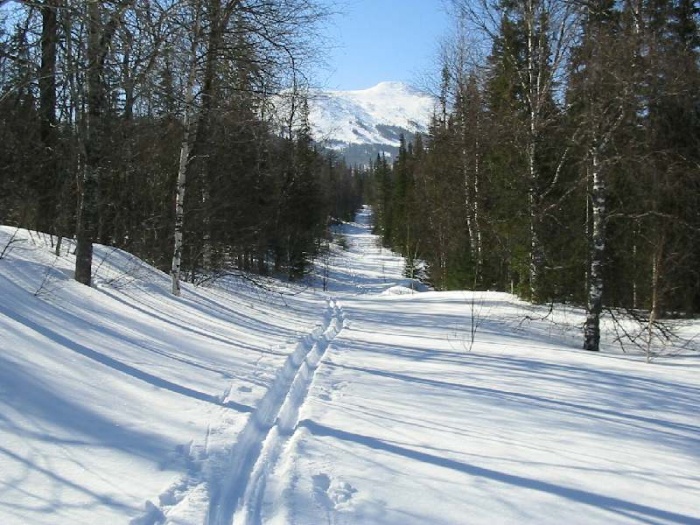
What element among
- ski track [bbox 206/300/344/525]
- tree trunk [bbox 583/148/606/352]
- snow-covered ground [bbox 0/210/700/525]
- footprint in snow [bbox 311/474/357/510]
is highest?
tree trunk [bbox 583/148/606/352]

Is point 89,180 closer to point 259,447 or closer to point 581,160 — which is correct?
point 259,447

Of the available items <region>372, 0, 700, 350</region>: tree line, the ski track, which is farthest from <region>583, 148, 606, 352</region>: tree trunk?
the ski track

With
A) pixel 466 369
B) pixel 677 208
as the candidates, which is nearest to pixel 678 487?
pixel 466 369

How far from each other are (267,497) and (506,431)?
2.52 metres

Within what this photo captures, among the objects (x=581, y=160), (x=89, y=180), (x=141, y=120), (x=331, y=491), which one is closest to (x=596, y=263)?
(x=581, y=160)

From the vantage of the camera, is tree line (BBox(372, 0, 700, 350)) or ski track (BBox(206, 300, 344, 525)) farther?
tree line (BBox(372, 0, 700, 350))

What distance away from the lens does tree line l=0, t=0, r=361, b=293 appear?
510 cm

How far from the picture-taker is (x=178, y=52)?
5.54m

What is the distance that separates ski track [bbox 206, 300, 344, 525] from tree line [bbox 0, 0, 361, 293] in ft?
11.2

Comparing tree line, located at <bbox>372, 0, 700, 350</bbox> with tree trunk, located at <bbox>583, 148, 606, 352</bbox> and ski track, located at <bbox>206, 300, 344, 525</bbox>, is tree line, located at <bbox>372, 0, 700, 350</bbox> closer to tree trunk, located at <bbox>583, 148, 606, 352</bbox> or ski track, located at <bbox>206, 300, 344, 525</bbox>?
tree trunk, located at <bbox>583, 148, 606, 352</bbox>

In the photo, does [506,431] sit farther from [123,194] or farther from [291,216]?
[291,216]

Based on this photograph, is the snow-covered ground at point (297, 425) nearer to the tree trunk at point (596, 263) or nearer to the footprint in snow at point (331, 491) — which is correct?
the footprint in snow at point (331, 491)

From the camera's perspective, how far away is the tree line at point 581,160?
10.2m

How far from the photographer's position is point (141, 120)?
1416cm
